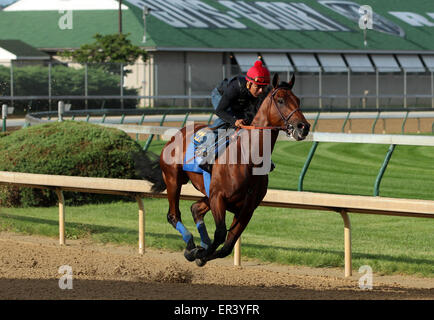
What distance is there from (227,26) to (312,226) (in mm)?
36053

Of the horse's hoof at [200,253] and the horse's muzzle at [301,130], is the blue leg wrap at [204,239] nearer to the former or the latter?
the horse's hoof at [200,253]

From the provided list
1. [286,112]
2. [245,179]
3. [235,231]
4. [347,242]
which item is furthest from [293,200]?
[286,112]

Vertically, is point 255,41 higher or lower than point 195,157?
higher

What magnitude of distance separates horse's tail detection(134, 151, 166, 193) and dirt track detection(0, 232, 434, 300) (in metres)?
0.76

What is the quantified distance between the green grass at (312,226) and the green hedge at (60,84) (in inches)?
689

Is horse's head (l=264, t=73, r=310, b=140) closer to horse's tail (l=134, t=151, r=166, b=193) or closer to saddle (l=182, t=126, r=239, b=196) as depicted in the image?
saddle (l=182, t=126, r=239, b=196)

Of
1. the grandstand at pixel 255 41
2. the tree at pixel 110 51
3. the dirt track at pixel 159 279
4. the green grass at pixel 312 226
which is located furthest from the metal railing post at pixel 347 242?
the tree at pixel 110 51

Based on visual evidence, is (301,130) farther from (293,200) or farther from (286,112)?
(293,200)

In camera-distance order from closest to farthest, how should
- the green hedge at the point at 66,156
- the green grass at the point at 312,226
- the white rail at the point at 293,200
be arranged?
the white rail at the point at 293,200 < the green grass at the point at 312,226 < the green hedge at the point at 66,156

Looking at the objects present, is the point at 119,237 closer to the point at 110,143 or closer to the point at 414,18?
the point at 110,143

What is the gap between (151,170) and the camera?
7773 millimetres

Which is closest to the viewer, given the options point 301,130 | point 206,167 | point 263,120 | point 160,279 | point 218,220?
point 301,130

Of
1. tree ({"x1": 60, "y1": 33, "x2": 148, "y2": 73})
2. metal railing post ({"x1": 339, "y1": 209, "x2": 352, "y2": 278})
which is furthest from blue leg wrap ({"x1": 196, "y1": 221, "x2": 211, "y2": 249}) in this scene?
tree ({"x1": 60, "y1": 33, "x2": 148, "y2": 73})

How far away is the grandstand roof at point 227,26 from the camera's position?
43.8 metres
